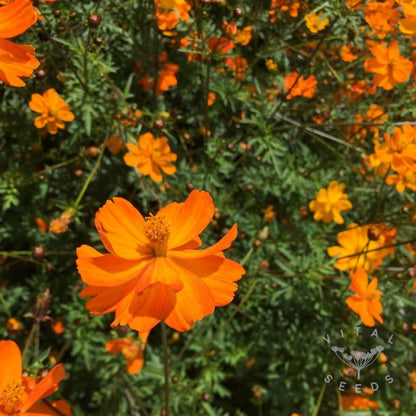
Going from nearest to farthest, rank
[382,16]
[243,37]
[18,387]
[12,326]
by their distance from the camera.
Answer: [18,387] < [12,326] < [382,16] < [243,37]

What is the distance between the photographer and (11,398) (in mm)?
989

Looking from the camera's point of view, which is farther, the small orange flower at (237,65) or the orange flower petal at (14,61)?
the small orange flower at (237,65)

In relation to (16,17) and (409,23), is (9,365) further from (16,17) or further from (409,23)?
(409,23)

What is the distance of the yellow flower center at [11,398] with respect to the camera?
0.99m

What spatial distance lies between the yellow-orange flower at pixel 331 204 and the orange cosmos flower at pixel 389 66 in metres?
0.45

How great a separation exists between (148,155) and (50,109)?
1.27 ft

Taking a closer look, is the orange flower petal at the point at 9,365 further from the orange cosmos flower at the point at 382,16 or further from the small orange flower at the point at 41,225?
the orange cosmos flower at the point at 382,16

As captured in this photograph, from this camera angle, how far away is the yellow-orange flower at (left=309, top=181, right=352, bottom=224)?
1.92 m

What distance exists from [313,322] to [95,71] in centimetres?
141

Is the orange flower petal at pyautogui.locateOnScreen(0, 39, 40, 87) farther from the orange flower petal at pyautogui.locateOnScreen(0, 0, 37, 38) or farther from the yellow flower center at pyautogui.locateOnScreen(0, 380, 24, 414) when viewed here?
the yellow flower center at pyautogui.locateOnScreen(0, 380, 24, 414)

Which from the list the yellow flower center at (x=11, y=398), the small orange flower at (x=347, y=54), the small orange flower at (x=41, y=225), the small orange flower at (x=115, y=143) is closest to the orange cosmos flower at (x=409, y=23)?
the small orange flower at (x=347, y=54)

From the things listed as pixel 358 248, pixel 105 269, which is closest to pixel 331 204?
pixel 358 248

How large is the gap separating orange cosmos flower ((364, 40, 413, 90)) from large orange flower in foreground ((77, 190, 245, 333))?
122 cm

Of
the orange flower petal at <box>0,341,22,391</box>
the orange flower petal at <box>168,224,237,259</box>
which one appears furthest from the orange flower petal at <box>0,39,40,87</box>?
the orange flower petal at <box>0,341,22,391</box>
